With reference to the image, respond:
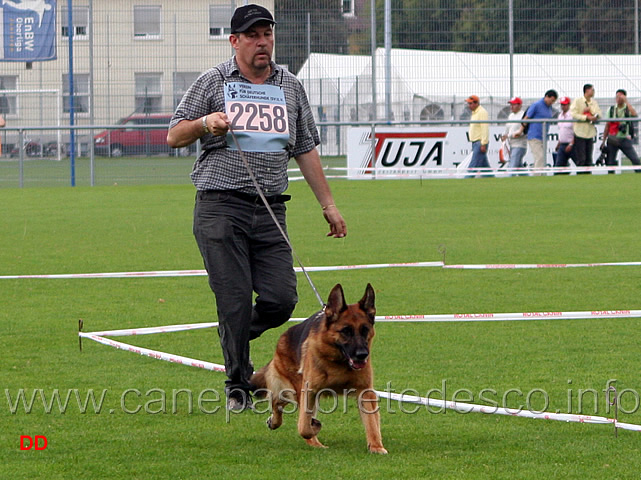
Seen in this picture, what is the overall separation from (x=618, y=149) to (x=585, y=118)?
1.70 metres

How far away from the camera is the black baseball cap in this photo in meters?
5.49

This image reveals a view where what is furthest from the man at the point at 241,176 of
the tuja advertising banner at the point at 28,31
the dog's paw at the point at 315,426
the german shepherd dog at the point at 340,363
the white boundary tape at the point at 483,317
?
the tuja advertising banner at the point at 28,31

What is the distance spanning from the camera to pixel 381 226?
50.5ft

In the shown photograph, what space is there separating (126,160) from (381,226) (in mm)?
10993

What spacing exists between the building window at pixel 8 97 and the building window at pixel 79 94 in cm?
121

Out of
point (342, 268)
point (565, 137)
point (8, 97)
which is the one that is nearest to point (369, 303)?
point (342, 268)

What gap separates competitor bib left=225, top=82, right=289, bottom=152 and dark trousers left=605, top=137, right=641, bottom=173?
20.5m

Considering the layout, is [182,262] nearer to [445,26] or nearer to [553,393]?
[553,393]

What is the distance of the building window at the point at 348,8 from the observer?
24.0 metres

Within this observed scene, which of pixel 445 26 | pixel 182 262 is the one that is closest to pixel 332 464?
pixel 182 262

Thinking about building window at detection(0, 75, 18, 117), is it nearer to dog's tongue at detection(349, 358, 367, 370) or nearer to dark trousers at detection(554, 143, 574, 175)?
dark trousers at detection(554, 143, 574, 175)

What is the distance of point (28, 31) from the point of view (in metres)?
24.1

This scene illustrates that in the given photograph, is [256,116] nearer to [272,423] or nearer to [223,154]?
[223,154]

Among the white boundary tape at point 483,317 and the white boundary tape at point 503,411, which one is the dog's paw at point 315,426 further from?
the white boundary tape at point 483,317
